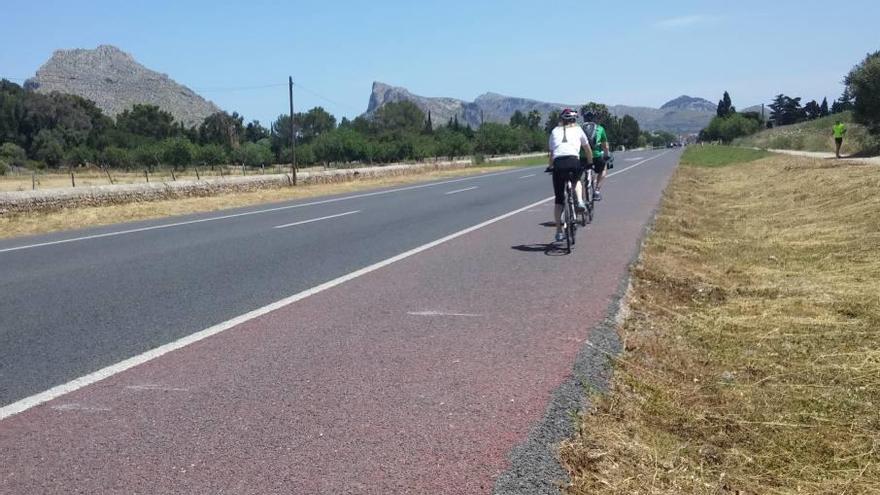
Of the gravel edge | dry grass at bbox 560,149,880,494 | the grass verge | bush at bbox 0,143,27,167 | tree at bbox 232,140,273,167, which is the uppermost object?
bush at bbox 0,143,27,167

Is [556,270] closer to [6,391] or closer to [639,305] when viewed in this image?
[639,305]

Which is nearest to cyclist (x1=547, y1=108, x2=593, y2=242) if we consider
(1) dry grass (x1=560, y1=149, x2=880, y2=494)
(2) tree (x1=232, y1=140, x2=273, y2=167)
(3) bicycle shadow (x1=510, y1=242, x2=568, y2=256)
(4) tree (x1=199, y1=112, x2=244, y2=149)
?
(3) bicycle shadow (x1=510, y1=242, x2=568, y2=256)

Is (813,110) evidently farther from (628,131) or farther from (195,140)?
(195,140)

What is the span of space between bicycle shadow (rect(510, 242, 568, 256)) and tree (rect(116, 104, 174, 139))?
119067mm

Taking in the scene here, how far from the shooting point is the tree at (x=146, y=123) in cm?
11912

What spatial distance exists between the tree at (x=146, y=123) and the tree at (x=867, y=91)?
108 m

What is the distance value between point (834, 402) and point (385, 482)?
279 cm

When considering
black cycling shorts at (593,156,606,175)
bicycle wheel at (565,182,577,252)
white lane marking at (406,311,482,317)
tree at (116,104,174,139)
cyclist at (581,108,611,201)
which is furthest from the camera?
tree at (116,104,174,139)

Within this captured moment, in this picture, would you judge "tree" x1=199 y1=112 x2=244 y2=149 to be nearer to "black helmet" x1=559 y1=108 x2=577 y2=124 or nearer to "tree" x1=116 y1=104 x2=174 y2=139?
"tree" x1=116 y1=104 x2=174 y2=139

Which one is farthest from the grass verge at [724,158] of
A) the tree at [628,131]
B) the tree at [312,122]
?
the tree at [628,131]

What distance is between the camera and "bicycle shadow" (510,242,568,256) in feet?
30.9

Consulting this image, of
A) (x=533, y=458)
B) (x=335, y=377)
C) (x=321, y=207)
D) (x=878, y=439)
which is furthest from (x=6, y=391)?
(x=321, y=207)

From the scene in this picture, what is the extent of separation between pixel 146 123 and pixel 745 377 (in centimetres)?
12798

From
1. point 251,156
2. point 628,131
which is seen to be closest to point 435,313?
point 251,156
